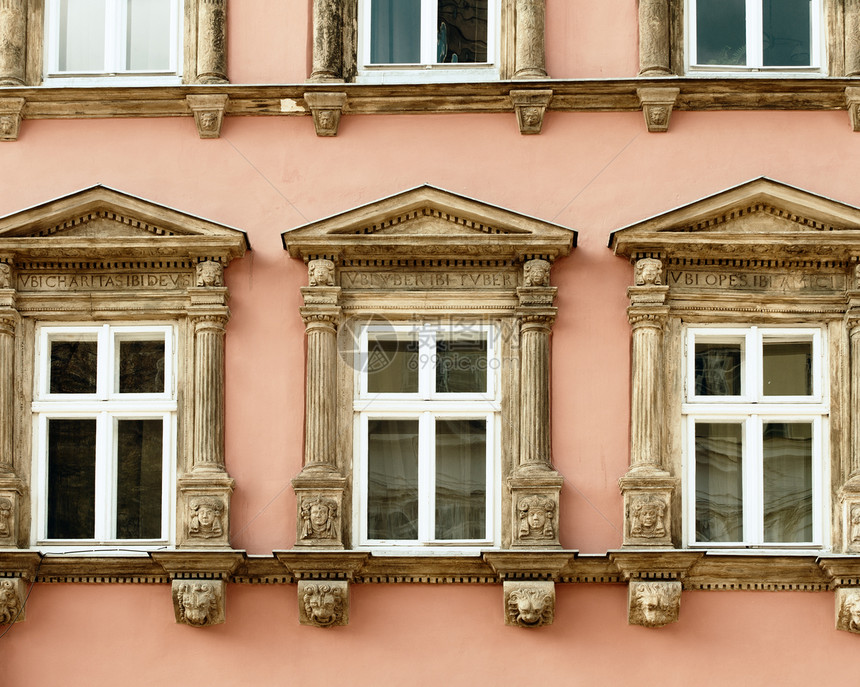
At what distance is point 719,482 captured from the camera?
12531mm

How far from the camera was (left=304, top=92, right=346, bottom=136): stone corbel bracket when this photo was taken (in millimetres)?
12781

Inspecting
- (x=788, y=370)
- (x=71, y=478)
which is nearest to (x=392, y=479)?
(x=71, y=478)

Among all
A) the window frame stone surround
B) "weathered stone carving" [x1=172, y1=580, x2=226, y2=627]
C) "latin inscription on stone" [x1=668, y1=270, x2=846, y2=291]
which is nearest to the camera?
"weathered stone carving" [x1=172, y1=580, x2=226, y2=627]

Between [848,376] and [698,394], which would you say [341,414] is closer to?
[698,394]

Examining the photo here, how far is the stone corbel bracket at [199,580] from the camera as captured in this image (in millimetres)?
12023

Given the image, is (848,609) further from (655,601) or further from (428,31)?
(428,31)

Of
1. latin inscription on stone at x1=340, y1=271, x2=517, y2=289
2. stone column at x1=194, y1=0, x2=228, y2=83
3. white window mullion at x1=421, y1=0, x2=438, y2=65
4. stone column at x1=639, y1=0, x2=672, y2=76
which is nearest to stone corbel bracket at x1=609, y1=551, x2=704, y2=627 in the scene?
latin inscription on stone at x1=340, y1=271, x2=517, y2=289

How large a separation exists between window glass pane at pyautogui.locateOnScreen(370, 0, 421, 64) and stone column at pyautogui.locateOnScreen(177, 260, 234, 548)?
7.01 ft

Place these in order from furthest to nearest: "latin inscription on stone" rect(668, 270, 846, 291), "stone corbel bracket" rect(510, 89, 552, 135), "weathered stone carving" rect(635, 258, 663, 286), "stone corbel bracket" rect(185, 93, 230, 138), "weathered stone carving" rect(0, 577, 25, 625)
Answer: "stone corbel bracket" rect(185, 93, 230, 138) < "stone corbel bracket" rect(510, 89, 552, 135) < "latin inscription on stone" rect(668, 270, 846, 291) < "weathered stone carving" rect(635, 258, 663, 286) < "weathered stone carving" rect(0, 577, 25, 625)

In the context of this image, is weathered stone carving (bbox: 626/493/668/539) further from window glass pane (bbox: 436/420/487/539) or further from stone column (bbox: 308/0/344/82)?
stone column (bbox: 308/0/344/82)

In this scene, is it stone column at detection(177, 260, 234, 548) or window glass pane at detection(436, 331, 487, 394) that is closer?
stone column at detection(177, 260, 234, 548)

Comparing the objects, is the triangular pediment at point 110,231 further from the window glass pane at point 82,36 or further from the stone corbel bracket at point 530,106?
the stone corbel bracket at point 530,106

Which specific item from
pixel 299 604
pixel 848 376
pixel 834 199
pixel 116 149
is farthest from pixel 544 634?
pixel 116 149

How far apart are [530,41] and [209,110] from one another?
2476 millimetres
